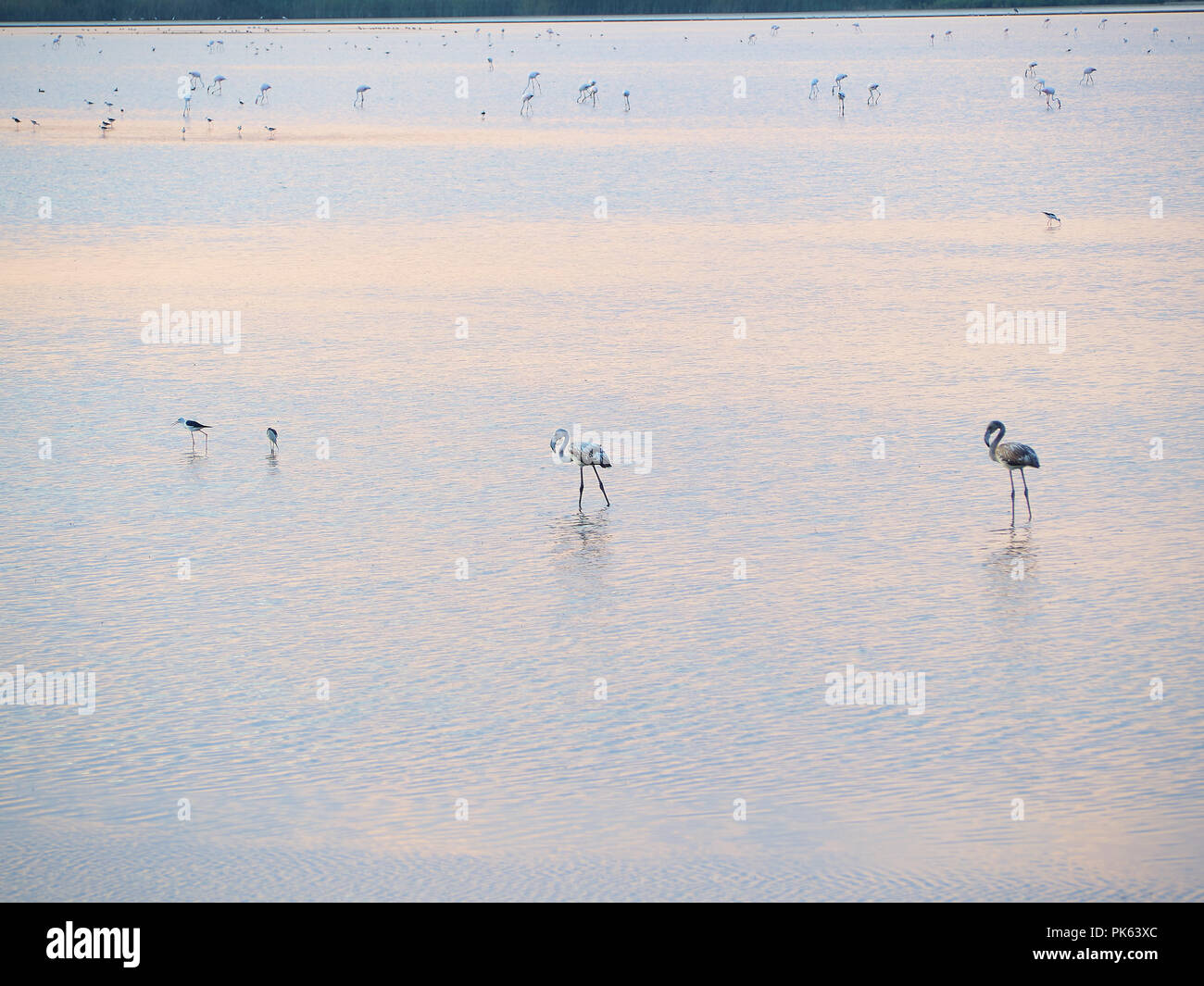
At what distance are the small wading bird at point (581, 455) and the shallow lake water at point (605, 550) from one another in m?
0.23

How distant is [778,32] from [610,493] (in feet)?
303

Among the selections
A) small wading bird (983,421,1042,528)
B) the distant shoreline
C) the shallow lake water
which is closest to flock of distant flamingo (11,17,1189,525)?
small wading bird (983,421,1042,528)

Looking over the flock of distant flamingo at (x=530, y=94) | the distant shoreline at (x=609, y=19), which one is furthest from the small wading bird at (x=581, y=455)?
the distant shoreline at (x=609, y=19)

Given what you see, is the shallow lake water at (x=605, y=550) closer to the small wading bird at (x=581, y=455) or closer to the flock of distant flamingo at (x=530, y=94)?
the small wading bird at (x=581, y=455)

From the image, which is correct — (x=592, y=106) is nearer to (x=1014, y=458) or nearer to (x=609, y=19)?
(x=1014, y=458)

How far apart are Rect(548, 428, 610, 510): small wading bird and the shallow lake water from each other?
226 mm

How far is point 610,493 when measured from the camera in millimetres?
13867

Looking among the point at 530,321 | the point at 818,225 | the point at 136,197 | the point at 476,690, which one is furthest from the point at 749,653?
the point at 136,197

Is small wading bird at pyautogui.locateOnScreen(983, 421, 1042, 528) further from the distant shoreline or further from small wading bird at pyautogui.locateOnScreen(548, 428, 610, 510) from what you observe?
the distant shoreline

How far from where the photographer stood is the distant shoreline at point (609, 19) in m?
109

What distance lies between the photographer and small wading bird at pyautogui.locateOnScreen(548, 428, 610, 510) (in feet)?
43.8

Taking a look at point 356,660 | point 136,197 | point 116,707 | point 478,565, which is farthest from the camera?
point 136,197

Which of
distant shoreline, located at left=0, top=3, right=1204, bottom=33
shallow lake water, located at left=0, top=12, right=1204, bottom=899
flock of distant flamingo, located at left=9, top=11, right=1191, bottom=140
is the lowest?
shallow lake water, located at left=0, top=12, right=1204, bottom=899

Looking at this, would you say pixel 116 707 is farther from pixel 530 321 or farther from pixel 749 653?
pixel 530 321
